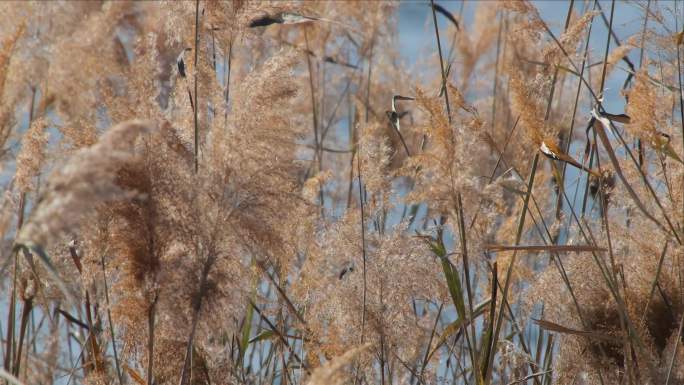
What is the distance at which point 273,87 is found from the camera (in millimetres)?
1281

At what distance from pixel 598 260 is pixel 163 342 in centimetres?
77

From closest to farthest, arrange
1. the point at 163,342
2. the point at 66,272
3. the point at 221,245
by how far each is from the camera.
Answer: the point at 221,245
the point at 163,342
the point at 66,272

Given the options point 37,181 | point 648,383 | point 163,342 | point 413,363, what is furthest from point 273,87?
point 37,181

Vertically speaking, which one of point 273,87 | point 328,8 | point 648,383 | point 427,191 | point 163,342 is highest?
point 328,8

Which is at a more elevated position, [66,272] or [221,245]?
[66,272]

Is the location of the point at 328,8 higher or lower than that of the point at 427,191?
higher

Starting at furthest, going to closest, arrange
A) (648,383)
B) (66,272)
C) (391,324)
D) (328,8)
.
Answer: (328,8) → (66,272) → (391,324) → (648,383)

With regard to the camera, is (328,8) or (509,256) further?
(328,8)

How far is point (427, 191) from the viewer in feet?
4.73

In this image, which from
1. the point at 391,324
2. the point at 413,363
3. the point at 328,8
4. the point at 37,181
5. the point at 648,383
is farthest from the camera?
the point at 328,8

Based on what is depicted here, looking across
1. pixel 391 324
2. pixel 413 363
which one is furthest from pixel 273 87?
pixel 413 363

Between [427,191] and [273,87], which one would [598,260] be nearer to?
[427,191]

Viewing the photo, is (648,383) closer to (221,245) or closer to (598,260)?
(598,260)

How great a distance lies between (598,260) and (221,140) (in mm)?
722
